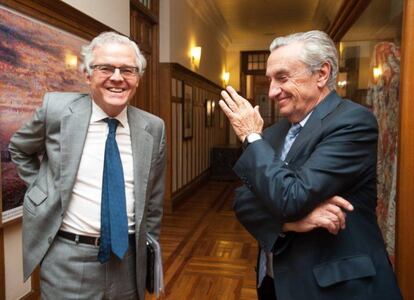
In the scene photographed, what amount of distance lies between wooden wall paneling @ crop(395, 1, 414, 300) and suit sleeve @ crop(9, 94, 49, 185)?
59.8 inches

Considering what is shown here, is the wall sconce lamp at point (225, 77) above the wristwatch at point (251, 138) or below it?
above

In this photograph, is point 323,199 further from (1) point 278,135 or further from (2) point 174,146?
(2) point 174,146

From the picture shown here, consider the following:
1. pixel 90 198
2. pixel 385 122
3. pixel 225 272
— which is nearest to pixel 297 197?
pixel 90 198

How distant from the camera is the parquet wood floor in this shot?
3.24 m

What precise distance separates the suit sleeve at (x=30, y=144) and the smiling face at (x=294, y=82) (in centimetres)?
94

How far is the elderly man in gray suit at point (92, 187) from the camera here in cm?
156

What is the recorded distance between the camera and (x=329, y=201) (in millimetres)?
1266

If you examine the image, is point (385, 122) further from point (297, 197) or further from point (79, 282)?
point (79, 282)

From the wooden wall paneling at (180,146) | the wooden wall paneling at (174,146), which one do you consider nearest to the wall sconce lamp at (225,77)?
the wooden wall paneling at (180,146)

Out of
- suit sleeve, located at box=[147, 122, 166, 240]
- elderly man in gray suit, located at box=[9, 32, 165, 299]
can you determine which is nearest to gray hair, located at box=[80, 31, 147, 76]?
elderly man in gray suit, located at box=[9, 32, 165, 299]

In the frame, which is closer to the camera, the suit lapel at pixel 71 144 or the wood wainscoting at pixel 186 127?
the suit lapel at pixel 71 144

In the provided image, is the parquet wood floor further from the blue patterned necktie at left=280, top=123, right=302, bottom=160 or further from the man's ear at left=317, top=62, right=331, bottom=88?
the man's ear at left=317, top=62, right=331, bottom=88

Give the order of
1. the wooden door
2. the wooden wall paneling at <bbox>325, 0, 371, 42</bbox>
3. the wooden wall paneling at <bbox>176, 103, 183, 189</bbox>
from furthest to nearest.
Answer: the wooden wall paneling at <bbox>176, 103, 183, 189</bbox>
the wooden door
the wooden wall paneling at <bbox>325, 0, 371, 42</bbox>

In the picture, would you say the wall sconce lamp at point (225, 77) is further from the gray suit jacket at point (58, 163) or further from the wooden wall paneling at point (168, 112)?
the gray suit jacket at point (58, 163)
